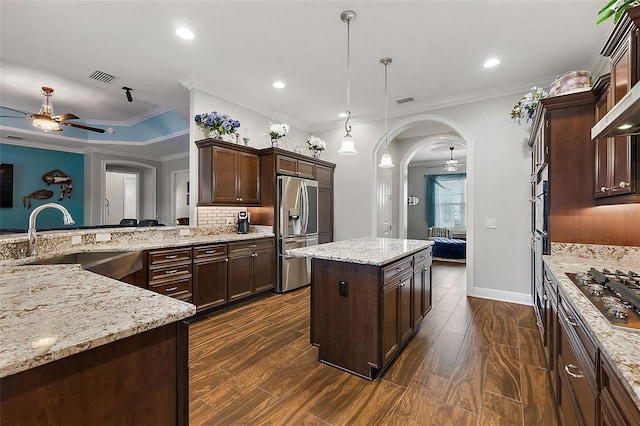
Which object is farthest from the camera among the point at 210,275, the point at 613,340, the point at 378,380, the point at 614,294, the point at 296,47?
the point at 210,275

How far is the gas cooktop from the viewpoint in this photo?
1.03 m

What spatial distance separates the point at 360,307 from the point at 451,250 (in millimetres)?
5784

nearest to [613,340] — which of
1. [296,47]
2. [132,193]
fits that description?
[296,47]

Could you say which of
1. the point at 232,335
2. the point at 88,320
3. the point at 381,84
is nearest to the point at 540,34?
the point at 381,84

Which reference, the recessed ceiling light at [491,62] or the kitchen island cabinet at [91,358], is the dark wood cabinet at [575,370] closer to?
the kitchen island cabinet at [91,358]

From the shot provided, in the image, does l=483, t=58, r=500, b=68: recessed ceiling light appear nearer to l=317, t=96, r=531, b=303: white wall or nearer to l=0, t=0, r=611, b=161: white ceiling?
l=0, t=0, r=611, b=161: white ceiling

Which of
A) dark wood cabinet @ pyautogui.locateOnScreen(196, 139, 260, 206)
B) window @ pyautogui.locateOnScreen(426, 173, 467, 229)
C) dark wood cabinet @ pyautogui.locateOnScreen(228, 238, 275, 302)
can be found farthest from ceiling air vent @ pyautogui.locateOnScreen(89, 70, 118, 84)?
window @ pyautogui.locateOnScreen(426, 173, 467, 229)

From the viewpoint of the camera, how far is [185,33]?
9.23ft

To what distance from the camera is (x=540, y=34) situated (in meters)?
2.81

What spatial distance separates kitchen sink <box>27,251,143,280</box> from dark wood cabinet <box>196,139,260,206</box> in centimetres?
125

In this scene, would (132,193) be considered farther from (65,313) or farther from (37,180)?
(65,313)

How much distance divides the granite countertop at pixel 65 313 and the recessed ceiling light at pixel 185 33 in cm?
243

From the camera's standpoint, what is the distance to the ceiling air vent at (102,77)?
3582 mm

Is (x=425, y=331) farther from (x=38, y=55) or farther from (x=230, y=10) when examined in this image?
(x=38, y=55)
